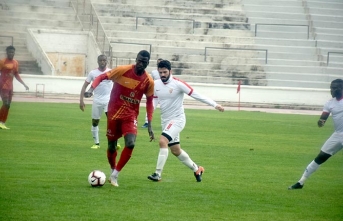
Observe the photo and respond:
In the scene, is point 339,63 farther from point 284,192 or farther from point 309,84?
point 284,192

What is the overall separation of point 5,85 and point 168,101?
9.82 meters

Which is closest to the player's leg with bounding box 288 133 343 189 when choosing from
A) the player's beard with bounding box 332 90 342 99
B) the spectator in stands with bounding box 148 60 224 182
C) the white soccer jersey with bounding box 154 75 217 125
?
the player's beard with bounding box 332 90 342 99

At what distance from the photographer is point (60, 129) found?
910 inches

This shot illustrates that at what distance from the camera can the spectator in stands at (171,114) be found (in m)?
14.1

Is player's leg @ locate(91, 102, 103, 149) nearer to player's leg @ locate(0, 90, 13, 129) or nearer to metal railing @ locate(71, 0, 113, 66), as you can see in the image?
player's leg @ locate(0, 90, 13, 129)

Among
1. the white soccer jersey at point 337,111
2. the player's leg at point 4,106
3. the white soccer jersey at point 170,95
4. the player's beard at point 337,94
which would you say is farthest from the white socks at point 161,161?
the player's leg at point 4,106

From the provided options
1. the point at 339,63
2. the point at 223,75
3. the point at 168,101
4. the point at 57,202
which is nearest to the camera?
the point at 57,202

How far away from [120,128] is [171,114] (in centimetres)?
127

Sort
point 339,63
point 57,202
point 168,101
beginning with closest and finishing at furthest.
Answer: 1. point 57,202
2. point 168,101
3. point 339,63

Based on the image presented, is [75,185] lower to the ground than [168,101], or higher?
lower

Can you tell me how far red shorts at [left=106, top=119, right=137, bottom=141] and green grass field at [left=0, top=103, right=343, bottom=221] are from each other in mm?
857

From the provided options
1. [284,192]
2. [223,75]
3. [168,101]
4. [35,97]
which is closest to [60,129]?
[168,101]

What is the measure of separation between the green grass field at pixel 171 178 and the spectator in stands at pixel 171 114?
34 cm

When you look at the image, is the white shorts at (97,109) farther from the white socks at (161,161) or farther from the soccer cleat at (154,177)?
the soccer cleat at (154,177)
